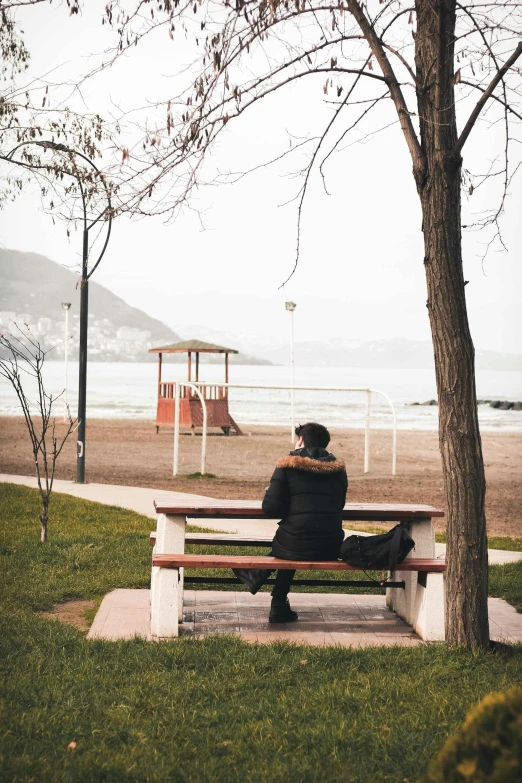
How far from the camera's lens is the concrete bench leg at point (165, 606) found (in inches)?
208

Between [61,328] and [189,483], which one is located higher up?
[61,328]

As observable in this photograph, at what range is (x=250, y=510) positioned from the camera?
18.4ft

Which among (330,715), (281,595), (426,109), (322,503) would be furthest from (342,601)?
(426,109)

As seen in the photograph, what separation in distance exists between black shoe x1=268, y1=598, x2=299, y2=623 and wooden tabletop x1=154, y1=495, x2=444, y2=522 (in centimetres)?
59

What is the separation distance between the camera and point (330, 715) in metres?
3.99

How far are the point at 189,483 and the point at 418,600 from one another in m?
9.88

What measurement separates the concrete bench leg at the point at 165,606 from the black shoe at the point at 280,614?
76 cm

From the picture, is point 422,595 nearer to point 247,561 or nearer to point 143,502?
point 247,561

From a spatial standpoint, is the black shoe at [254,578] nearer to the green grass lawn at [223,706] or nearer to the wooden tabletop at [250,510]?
the wooden tabletop at [250,510]

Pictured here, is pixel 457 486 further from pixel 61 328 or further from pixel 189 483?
pixel 61 328

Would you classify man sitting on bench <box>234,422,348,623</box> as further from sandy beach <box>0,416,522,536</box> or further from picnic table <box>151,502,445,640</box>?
sandy beach <box>0,416,522,536</box>

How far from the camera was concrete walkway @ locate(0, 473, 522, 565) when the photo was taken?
8.85 m

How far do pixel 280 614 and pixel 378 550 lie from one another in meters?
0.88

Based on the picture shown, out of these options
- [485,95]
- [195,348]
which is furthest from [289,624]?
[195,348]
